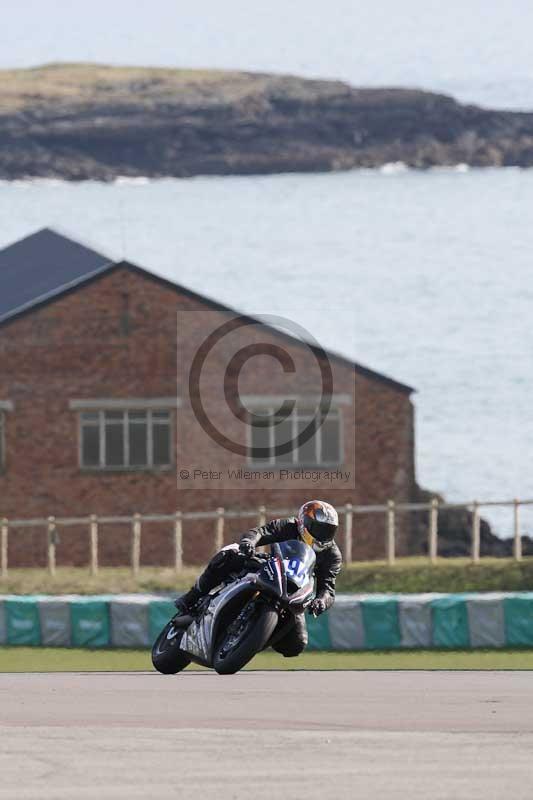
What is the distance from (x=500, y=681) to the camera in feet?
68.6

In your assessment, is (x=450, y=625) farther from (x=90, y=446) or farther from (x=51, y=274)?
(x=51, y=274)

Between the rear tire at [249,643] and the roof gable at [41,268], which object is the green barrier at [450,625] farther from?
the roof gable at [41,268]

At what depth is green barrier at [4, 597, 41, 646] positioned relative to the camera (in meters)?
29.7

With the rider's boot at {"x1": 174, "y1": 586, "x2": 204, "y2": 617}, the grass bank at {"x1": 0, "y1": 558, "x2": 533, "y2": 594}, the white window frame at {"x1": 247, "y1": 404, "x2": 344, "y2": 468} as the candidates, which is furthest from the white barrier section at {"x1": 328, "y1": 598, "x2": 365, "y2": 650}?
the white window frame at {"x1": 247, "y1": 404, "x2": 344, "y2": 468}

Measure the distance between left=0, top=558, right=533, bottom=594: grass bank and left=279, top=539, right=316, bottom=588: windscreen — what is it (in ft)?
69.2

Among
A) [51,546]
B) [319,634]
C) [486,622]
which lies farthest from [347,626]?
[51,546]

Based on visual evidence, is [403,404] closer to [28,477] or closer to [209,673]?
[28,477]

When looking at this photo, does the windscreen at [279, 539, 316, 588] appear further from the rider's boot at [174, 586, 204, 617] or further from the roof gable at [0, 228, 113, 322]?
the roof gable at [0, 228, 113, 322]

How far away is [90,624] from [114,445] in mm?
18258

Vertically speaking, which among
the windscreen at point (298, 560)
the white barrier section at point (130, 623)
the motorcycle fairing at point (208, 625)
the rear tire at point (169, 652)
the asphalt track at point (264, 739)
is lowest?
the white barrier section at point (130, 623)

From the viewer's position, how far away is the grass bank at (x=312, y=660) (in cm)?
2492

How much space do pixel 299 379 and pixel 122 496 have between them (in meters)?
4.80

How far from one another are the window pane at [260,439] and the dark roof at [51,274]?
2.01 meters

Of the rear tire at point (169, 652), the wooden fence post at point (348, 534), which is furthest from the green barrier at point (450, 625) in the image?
the wooden fence post at point (348, 534)
